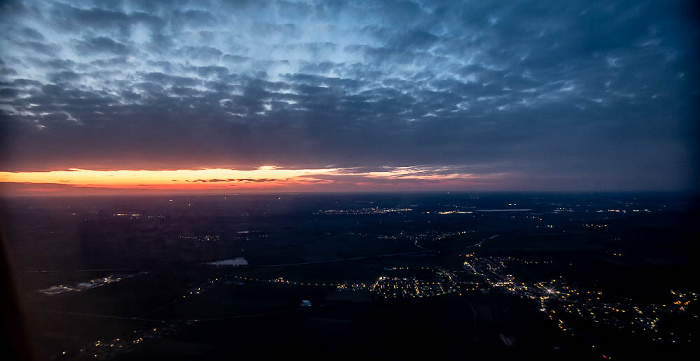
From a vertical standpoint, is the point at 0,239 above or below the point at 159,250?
above

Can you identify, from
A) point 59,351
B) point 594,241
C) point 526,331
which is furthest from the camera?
point 594,241

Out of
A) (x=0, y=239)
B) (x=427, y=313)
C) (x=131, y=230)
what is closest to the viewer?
(x=0, y=239)

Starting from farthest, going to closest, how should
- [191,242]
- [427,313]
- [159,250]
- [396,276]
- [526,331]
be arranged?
[191,242] → [159,250] → [396,276] → [427,313] → [526,331]

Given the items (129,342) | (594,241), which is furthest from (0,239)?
(594,241)

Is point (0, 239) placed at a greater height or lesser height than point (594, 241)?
greater

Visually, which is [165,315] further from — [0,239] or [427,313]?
[0,239]

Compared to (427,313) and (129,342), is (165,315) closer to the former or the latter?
(129,342)

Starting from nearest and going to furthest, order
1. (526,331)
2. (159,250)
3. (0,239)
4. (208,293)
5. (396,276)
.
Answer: (0,239)
(526,331)
(208,293)
(396,276)
(159,250)

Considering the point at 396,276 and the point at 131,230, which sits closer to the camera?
the point at 396,276

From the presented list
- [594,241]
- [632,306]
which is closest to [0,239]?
[632,306]

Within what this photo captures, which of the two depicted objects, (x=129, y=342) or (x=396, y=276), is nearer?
(x=129, y=342)
